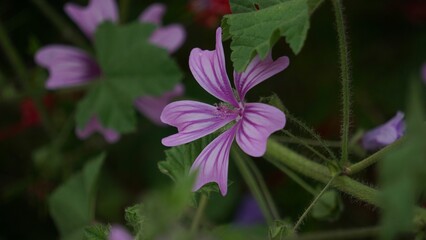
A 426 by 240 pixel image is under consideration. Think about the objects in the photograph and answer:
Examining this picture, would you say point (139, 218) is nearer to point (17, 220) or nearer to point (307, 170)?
point (307, 170)

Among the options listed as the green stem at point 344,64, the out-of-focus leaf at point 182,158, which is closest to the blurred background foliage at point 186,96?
the out-of-focus leaf at point 182,158

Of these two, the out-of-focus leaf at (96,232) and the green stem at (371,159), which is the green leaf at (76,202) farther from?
the green stem at (371,159)

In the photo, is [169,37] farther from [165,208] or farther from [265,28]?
[165,208]

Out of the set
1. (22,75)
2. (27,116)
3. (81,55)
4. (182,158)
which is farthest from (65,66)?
(182,158)

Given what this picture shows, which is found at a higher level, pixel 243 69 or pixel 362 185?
pixel 243 69

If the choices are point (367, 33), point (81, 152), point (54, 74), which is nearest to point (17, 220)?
point (81, 152)

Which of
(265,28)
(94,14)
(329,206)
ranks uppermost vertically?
(94,14)

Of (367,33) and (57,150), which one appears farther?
(367,33)
